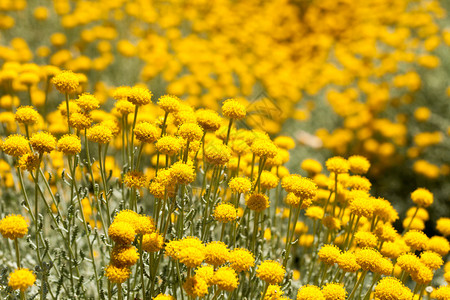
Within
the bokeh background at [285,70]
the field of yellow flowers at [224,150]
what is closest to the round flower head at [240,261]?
the field of yellow flowers at [224,150]

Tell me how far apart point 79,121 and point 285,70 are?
477 centimetres

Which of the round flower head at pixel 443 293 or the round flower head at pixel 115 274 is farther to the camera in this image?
the round flower head at pixel 443 293

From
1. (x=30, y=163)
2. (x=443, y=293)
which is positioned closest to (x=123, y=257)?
(x=30, y=163)

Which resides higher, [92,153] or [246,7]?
[246,7]

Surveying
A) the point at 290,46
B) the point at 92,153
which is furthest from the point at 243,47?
the point at 92,153

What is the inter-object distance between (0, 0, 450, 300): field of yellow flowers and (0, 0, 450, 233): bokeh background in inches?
1.0

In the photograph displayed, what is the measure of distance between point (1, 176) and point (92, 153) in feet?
3.78

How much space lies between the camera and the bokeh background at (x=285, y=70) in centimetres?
498

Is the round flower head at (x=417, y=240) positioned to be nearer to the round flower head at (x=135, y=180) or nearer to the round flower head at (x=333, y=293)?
the round flower head at (x=333, y=293)

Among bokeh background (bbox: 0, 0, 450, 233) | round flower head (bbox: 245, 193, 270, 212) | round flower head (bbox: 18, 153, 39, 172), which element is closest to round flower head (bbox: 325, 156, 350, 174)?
round flower head (bbox: 245, 193, 270, 212)

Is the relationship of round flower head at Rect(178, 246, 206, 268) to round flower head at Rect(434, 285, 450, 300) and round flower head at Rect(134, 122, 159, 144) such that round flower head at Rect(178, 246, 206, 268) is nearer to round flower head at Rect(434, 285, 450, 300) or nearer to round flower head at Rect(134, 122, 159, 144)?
round flower head at Rect(134, 122, 159, 144)

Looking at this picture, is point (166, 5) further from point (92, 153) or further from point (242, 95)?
point (92, 153)

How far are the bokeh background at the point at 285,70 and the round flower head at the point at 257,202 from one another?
2.46 meters

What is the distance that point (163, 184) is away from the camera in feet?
5.94
